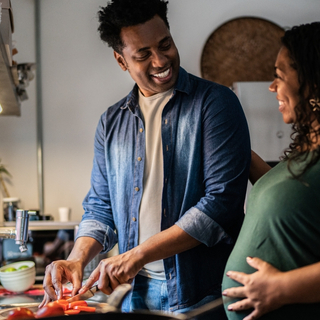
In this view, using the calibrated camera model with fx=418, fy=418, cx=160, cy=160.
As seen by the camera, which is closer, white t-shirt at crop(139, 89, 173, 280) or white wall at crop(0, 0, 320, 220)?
white t-shirt at crop(139, 89, 173, 280)

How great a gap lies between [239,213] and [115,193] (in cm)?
39

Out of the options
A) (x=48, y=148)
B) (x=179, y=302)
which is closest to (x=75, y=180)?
(x=48, y=148)

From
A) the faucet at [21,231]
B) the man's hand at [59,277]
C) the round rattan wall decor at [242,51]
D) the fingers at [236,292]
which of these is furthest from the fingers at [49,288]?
the round rattan wall decor at [242,51]

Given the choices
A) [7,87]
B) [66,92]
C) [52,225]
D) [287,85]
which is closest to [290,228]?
[287,85]

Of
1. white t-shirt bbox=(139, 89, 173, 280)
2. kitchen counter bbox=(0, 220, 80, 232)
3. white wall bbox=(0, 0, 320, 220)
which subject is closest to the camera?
white t-shirt bbox=(139, 89, 173, 280)

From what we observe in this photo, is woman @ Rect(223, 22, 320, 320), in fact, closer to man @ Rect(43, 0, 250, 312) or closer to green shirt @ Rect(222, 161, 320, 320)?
green shirt @ Rect(222, 161, 320, 320)

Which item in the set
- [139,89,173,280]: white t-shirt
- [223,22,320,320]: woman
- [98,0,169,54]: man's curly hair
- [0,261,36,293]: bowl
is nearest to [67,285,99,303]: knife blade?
[139,89,173,280]: white t-shirt

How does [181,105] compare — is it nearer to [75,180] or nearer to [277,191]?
[277,191]

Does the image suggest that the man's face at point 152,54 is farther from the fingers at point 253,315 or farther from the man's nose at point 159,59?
the fingers at point 253,315

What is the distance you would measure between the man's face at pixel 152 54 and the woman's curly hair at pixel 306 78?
0.43 metres

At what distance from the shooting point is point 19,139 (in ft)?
10.1

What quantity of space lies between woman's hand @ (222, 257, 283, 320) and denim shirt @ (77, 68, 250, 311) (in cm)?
26

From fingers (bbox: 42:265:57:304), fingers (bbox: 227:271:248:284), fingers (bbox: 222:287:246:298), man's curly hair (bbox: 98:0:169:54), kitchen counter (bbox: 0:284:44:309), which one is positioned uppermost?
man's curly hair (bbox: 98:0:169:54)

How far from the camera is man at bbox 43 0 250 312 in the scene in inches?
41.3
